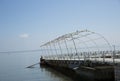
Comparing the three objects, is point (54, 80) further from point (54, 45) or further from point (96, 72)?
point (54, 45)

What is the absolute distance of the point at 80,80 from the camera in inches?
1355

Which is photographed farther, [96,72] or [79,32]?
[79,32]

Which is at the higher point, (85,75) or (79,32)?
(79,32)

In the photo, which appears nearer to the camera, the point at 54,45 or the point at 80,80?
the point at 80,80

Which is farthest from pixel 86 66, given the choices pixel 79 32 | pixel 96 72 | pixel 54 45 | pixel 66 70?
pixel 54 45

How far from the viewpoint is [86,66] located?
34062 millimetres

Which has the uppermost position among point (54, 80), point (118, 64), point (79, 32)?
point (79, 32)

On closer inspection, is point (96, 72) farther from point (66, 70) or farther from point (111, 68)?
point (66, 70)

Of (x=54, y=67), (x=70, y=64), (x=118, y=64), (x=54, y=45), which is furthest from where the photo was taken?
(x=54, y=45)

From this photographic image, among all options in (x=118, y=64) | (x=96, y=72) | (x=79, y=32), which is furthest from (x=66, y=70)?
(x=118, y=64)

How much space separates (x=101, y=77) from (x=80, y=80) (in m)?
5.04

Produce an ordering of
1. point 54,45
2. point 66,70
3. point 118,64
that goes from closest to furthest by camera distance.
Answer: point 118,64, point 66,70, point 54,45

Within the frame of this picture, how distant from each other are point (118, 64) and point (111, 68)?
4.10m

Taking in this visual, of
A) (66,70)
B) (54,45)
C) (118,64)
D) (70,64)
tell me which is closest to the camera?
(118,64)
